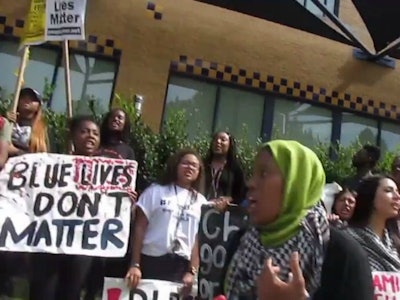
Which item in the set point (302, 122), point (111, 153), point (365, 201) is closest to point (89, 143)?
point (111, 153)

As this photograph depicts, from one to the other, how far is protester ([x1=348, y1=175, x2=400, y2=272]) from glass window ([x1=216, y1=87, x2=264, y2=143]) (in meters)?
8.11

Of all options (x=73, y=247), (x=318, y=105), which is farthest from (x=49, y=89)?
(x=73, y=247)

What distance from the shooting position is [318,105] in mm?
13227

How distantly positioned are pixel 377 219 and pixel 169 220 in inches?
66.5

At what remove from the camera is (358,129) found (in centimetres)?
1354

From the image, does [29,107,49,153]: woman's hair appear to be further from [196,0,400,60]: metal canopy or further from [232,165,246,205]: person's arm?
[196,0,400,60]: metal canopy

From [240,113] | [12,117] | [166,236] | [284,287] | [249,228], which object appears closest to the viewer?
[284,287]

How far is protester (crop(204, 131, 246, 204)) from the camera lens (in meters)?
6.33

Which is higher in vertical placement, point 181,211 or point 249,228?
point 181,211

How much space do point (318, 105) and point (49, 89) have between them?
15.6ft

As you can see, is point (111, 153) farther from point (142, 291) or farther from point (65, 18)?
point (65, 18)

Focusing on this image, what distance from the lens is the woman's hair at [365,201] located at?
4078 millimetres

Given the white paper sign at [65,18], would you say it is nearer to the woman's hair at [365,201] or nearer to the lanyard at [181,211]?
the lanyard at [181,211]

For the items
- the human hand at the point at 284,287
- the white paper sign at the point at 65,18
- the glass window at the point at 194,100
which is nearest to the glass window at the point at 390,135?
the glass window at the point at 194,100
